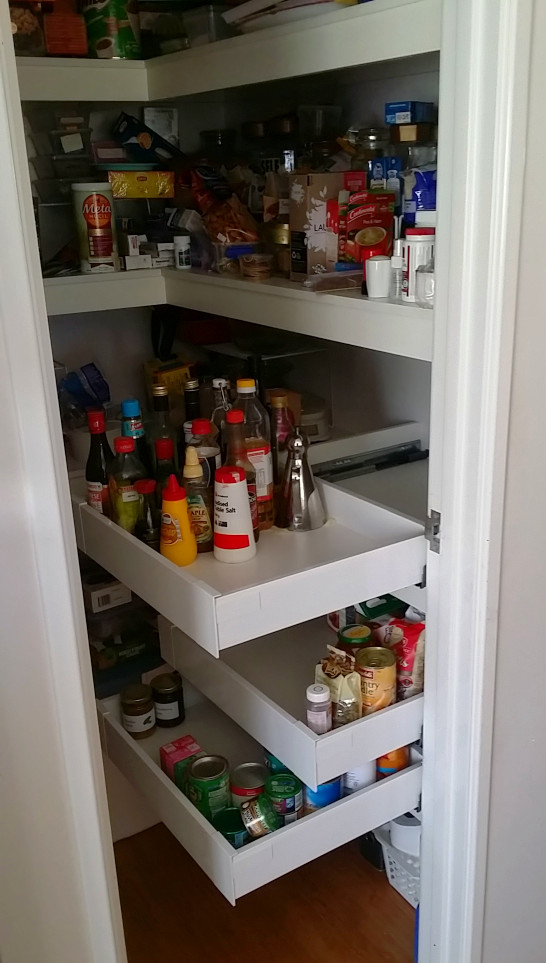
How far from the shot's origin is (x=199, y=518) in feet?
4.36

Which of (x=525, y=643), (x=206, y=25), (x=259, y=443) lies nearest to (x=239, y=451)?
(x=259, y=443)

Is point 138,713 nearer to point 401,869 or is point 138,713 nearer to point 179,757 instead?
point 179,757

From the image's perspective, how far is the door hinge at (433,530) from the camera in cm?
118

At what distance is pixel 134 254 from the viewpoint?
168 cm

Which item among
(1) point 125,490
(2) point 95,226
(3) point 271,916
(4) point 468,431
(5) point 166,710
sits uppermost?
(2) point 95,226

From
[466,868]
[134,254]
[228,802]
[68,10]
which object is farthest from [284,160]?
[466,868]

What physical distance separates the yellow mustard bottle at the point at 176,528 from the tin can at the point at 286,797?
1.25 feet

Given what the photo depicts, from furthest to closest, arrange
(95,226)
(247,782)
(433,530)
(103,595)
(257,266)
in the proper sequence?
1. (103,595)
2. (95,226)
3. (257,266)
4. (247,782)
5. (433,530)

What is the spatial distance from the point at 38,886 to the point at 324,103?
59.4 inches

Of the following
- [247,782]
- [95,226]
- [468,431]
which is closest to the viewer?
[468,431]

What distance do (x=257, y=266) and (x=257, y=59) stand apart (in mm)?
337

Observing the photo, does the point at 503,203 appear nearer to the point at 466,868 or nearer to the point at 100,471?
the point at 100,471

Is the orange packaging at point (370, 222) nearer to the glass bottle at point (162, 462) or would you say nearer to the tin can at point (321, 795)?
the glass bottle at point (162, 462)

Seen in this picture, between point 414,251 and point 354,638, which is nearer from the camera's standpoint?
point 414,251
